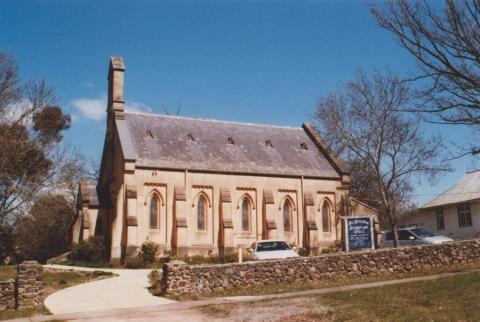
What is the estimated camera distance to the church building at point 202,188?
36500mm

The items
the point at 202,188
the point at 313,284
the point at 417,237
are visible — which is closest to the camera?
the point at 313,284

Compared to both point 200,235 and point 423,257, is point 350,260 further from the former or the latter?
point 200,235

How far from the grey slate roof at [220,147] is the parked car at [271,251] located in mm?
11809

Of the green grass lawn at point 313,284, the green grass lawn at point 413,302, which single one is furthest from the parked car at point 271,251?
the green grass lawn at point 413,302

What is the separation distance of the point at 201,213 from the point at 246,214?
3.48 meters

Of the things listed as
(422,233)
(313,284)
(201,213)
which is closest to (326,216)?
(201,213)

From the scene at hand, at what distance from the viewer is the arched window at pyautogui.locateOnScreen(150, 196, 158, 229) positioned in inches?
1448

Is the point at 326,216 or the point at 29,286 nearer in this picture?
the point at 29,286

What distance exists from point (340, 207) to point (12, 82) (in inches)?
997

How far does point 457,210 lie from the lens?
1682 inches

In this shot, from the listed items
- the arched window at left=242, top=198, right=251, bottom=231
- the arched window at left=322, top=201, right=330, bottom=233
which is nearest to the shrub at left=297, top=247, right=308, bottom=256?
the arched window at left=322, top=201, right=330, bottom=233

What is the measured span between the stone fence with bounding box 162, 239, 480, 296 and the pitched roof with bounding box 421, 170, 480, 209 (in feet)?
65.2

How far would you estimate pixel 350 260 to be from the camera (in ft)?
72.5

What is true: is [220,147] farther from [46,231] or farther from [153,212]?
[46,231]
